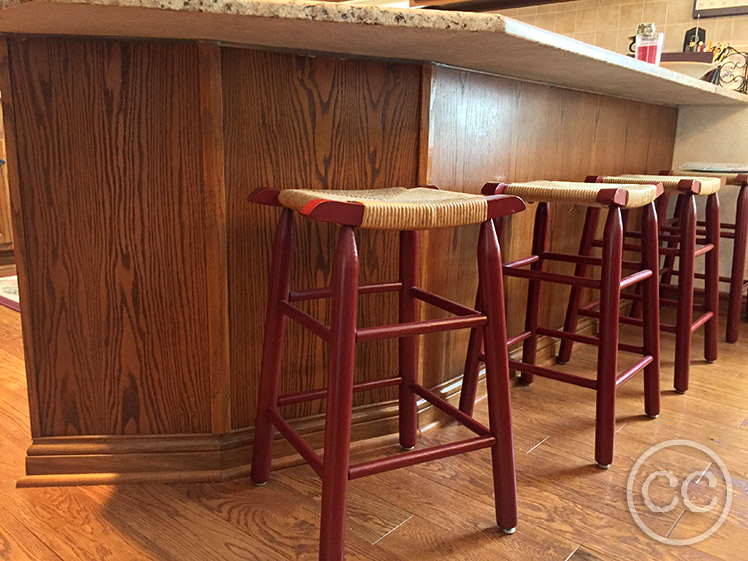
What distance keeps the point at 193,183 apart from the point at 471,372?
2.72ft

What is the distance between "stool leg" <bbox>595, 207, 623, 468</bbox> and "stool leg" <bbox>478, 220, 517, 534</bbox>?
36cm

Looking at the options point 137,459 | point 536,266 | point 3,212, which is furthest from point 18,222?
point 3,212

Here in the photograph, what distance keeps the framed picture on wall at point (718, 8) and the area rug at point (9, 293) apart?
10.7 ft

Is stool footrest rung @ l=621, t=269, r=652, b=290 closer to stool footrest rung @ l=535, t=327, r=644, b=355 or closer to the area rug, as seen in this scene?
stool footrest rung @ l=535, t=327, r=644, b=355

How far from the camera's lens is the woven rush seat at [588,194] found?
4.48 ft

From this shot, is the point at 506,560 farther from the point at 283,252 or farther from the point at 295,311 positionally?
the point at 283,252

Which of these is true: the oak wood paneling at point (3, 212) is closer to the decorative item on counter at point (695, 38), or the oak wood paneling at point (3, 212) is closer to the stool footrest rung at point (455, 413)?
the stool footrest rung at point (455, 413)

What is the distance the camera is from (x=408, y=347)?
1415mm

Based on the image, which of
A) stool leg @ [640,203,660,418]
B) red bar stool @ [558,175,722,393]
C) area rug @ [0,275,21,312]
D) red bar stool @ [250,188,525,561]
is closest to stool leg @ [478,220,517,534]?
red bar stool @ [250,188,525,561]

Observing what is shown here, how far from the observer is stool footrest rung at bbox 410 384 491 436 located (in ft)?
3.88

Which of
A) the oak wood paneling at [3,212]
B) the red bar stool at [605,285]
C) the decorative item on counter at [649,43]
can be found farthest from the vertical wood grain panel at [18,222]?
the oak wood paneling at [3,212]

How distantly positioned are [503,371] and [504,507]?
A: 0.88 ft

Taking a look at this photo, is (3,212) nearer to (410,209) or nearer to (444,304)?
(444,304)

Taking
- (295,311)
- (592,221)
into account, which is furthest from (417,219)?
(592,221)
